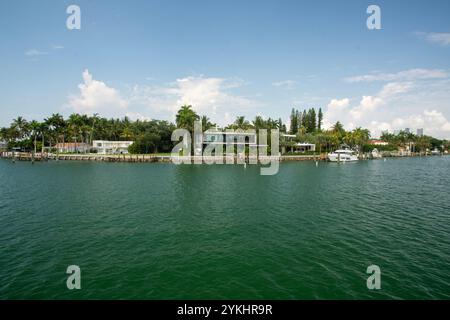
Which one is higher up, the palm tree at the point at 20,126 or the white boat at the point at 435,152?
the palm tree at the point at 20,126

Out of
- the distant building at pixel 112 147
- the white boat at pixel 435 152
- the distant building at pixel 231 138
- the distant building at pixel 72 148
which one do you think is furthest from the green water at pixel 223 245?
the white boat at pixel 435 152

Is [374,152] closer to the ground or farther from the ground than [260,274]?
farther from the ground

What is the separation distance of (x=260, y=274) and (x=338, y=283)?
4.34 metres

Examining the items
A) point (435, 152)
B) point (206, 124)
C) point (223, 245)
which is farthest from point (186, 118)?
point (435, 152)

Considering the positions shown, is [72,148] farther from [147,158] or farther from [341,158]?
[341,158]

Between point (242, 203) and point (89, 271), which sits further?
point (242, 203)

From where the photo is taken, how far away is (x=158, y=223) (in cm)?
2414

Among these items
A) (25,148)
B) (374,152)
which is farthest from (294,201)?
(25,148)

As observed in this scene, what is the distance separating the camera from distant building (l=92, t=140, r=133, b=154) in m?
115

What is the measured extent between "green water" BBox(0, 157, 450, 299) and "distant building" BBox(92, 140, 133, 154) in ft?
267

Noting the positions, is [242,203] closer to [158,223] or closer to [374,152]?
[158,223]

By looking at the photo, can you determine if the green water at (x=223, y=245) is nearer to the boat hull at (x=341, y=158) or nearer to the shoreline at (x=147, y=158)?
the shoreline at (x=147, y=158)

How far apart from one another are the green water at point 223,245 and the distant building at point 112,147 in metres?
81.3

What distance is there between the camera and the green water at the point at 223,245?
14.0 metres
